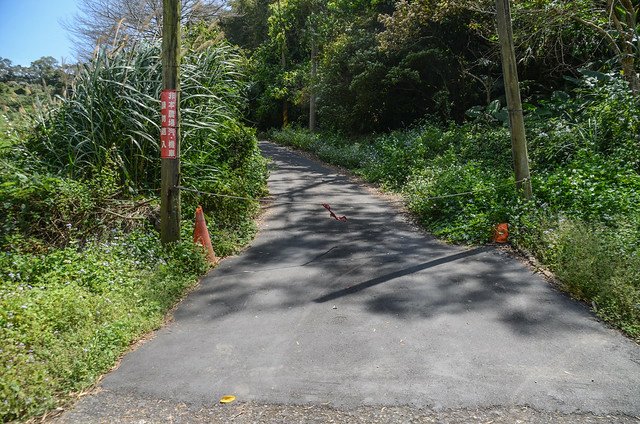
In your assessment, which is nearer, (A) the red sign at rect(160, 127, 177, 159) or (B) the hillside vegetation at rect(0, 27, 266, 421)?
(B) the hillside vegetation at rect(0, 27, 266, 421)

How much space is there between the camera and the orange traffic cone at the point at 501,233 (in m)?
8.29

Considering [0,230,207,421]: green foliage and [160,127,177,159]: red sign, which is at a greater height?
[160,127,177,159]: red sign

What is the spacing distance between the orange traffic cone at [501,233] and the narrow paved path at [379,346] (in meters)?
0.45

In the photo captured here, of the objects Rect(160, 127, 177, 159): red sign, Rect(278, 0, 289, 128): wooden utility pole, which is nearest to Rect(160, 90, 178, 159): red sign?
Rect(160, 127, 177, 159): red sign

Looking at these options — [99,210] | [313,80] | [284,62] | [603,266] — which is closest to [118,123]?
[99,210]

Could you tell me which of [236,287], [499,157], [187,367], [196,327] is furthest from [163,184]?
[499,157]

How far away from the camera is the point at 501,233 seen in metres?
8.32

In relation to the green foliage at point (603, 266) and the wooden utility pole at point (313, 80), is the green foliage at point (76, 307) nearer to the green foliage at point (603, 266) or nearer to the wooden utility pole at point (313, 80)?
the green foliage at point (603, 266)

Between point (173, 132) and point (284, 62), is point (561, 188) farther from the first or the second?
point (284, 62)

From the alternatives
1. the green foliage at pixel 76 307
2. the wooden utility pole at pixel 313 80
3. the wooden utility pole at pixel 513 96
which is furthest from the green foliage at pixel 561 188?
the wooden utility pole at pixel 313 80

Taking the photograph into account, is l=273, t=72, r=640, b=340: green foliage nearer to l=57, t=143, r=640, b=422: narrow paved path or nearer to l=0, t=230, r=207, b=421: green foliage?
l=57, t=143, r=640, b=422: narrow paved path

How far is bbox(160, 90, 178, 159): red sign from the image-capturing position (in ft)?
23.1

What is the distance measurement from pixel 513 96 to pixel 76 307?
6911 millimetres

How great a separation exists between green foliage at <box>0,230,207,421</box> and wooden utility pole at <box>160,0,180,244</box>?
0.90 feet
